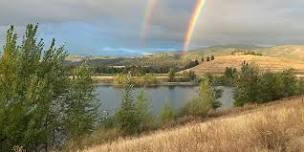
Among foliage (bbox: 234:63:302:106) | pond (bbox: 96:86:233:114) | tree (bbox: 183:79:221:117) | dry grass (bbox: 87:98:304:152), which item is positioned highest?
dry grass (bbox: 87:98:304:152)

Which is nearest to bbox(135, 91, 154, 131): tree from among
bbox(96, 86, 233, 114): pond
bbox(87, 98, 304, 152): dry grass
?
bbox(96, 86, 233, 114): pond

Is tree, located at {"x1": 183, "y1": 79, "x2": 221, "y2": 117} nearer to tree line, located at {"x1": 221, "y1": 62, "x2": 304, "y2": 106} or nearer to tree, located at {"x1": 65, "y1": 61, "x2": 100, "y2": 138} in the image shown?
tree line, located at {"x1": 221, "y1": 62, "x2": 304, "y2": 106}

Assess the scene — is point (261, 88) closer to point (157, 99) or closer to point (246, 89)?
point (246, 89)

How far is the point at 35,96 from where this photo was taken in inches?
846

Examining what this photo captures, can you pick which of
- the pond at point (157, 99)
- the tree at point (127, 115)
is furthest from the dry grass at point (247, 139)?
the pond at point (157, 99)

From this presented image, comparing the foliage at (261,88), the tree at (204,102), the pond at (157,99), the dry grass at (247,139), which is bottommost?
the pond at (157,99)

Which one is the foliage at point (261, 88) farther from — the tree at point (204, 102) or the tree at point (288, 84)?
the tree at point (204, 102)

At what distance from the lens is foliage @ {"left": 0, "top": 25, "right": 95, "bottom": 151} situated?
2080cm

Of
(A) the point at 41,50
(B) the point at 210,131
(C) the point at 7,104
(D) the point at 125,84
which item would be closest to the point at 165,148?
(B) the point at 210,131

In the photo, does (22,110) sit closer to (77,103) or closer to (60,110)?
(60,110)

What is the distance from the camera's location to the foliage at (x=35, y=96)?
2080cm

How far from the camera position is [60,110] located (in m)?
36.0

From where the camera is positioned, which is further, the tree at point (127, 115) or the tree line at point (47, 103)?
the tree at point (127, 115)

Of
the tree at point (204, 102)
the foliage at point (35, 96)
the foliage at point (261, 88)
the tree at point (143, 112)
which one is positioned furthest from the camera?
the foliage at point (261, 88)
